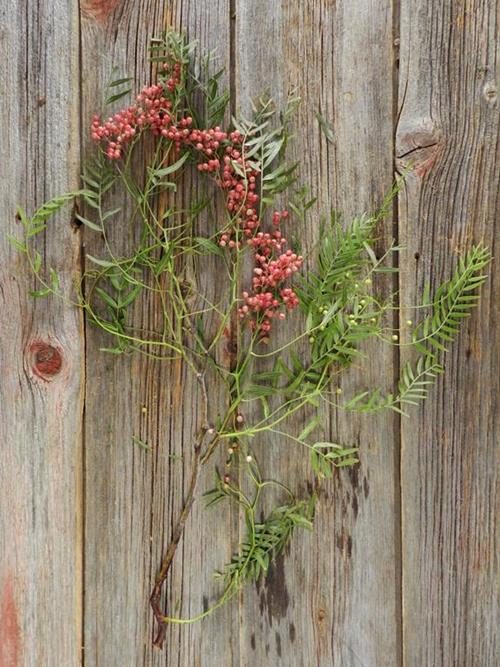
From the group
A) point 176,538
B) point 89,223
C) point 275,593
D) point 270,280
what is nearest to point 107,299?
point 89,223

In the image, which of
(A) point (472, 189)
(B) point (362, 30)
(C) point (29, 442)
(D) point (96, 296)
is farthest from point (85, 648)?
(B) point (362, 30)

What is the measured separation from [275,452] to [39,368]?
37cm

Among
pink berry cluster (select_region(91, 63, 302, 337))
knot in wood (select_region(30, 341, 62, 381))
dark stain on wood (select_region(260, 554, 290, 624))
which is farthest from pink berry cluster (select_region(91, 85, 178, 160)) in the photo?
dark stain on wood (select_region(260, 554, 290, 624))

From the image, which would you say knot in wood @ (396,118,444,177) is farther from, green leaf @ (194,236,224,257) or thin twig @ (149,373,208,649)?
thin twig @ (149,373,208,649)

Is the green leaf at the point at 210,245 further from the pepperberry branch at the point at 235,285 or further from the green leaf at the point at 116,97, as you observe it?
the green leaf at the point at 116,97

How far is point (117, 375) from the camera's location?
113 centimetres

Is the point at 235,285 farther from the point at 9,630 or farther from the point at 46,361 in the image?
Result: the point at 9,630

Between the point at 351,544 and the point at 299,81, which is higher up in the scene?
the point at 299,81

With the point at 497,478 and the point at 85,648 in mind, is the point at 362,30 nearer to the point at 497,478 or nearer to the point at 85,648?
the point at 497,478

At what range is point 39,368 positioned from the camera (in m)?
1.12

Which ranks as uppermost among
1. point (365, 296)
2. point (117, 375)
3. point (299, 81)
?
point (299, 81)

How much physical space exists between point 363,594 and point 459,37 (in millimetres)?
842

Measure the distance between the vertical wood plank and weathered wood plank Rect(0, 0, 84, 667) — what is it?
3 cm

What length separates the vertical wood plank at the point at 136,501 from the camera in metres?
1.12
